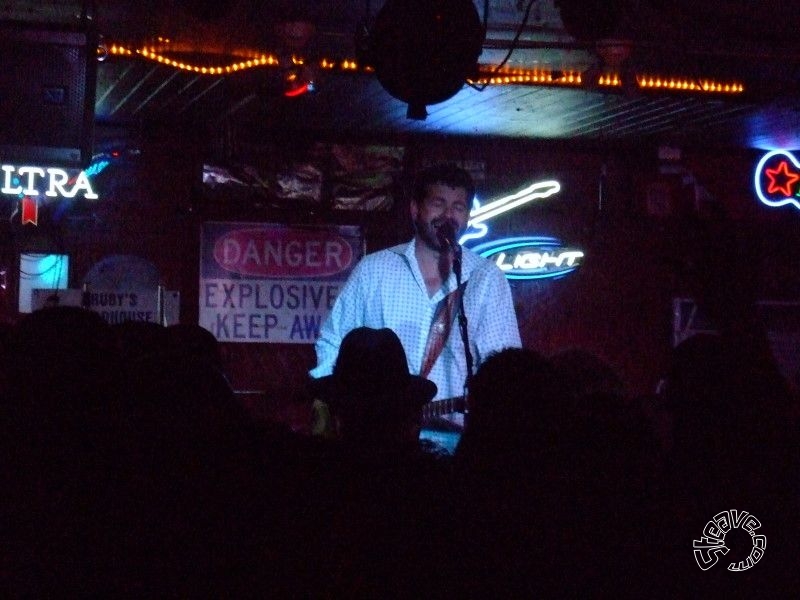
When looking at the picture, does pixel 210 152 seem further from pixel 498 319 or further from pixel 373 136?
pixel 498 319

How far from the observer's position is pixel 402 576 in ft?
7.77

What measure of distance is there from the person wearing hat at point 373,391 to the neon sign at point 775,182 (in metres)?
8.75

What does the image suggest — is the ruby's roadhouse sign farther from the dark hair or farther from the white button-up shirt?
the dark hair

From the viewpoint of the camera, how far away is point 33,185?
9875mm

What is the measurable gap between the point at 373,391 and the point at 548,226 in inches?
318

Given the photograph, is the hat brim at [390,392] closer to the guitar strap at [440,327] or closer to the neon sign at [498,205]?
the guitar strap at [440,327]

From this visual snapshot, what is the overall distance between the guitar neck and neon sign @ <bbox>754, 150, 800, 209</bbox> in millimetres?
7622

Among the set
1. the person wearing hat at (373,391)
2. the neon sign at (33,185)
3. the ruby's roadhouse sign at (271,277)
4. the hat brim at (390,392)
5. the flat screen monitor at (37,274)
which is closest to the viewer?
the person wearing hat at (373,391)

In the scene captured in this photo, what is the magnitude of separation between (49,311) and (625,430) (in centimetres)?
152

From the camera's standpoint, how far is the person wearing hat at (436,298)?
532cm

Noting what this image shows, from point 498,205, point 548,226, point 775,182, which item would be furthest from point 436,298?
point 775,182

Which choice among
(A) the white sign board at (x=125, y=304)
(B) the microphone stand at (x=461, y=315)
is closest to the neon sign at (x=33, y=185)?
(A) the white sign board at (x=125, y=304)

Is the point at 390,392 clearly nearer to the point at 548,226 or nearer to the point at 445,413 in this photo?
the point at 445,413

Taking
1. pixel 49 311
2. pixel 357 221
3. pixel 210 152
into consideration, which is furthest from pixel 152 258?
pixel 49 311
